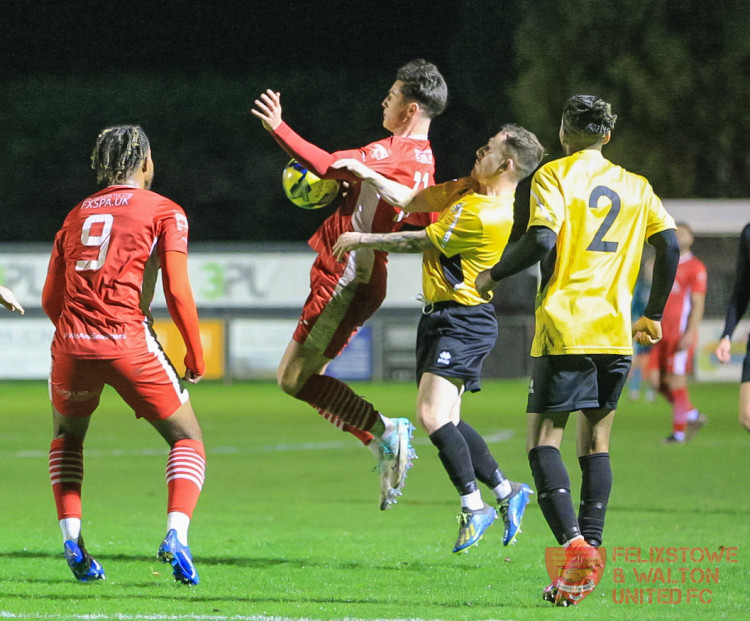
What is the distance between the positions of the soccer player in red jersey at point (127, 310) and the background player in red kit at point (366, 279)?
5.04 ft

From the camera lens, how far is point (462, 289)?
6871mm

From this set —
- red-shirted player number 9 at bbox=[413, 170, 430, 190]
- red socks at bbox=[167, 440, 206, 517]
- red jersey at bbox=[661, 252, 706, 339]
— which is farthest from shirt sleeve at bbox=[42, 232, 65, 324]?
red jersey at bbox=[661, 252, 706, 339]

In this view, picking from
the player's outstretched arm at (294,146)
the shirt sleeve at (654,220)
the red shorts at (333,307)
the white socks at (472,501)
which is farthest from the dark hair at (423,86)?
the white socks at (472,501)

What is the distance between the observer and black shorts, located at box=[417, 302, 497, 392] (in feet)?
22.4

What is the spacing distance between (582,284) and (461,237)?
1.03 metres

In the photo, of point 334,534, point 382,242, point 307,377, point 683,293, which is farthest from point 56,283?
point 683,293

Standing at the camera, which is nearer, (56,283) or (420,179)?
(56,283)

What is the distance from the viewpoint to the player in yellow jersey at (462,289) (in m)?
6.49

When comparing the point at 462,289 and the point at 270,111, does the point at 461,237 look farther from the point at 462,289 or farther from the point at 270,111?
the point at 270,111

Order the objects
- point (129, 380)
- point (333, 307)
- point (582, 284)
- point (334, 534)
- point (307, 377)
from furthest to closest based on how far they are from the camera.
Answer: point (334, 534), point (307, 377), point (333, 307), point (129, 380), point (582, 284)

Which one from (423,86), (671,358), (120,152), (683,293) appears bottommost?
(671,358)

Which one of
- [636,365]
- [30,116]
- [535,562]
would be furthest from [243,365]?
[30,116]

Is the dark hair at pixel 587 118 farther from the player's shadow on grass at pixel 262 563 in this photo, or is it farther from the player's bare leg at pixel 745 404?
the player's shadow on grass at pixel 262 563

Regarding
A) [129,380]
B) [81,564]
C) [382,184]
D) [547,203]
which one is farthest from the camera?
[382,184]
